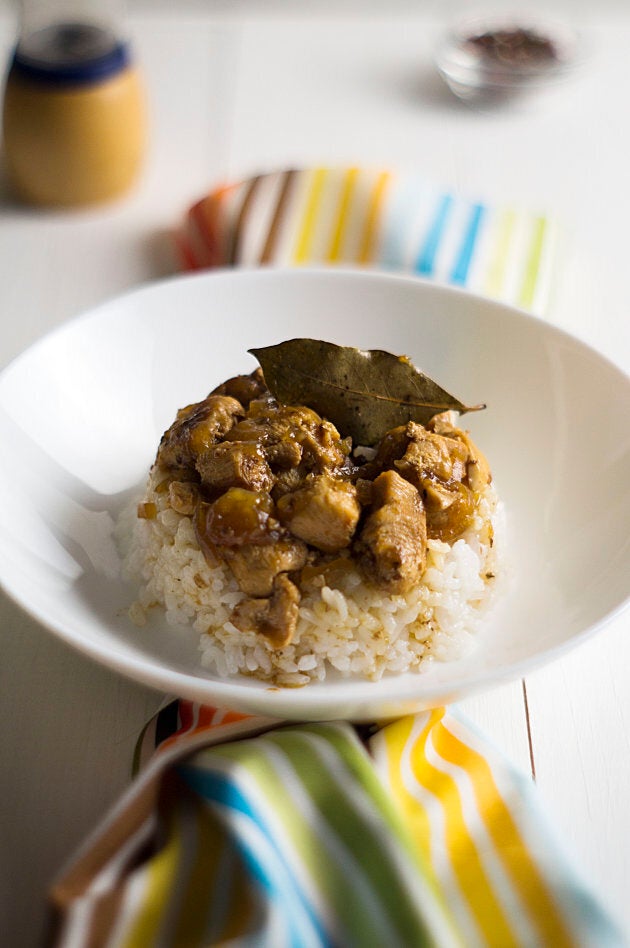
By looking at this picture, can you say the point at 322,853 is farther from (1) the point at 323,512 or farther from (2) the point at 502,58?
(2) the point at 502,58

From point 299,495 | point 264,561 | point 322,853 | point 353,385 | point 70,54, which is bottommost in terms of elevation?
point 322,853

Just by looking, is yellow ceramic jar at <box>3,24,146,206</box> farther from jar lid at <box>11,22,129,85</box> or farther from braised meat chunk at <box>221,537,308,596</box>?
braised meat chunk at <box>221,537,308,596</box>

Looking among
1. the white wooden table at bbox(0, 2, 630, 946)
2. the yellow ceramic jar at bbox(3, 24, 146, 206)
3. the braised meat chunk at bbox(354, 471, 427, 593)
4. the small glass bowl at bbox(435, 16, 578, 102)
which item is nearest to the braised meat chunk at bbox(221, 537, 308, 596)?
the braised meat chunk at bbox(354, 471, 427, 593)

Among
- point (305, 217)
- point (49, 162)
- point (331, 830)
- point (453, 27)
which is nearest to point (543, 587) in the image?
point (331, 830)

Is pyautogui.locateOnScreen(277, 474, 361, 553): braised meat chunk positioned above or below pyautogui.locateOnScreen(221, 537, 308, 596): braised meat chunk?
above

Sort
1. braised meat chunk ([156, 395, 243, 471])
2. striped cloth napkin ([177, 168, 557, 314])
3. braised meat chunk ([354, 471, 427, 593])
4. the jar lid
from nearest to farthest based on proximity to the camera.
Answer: braised meat chunk ([354, 471, 427, 593]) → braised meat chunk ([156, 395, 243, 471]) → striped cloth napkin ([177, 168, 557, 314]) → the jar lid

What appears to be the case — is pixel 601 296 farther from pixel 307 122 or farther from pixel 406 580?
pixel 406 580

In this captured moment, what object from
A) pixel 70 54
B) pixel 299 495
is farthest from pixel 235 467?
pixel 70 54
